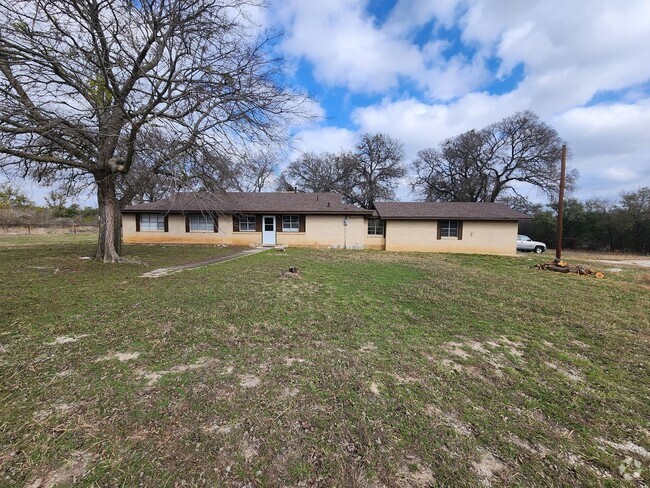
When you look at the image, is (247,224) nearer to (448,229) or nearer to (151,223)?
(151,223)

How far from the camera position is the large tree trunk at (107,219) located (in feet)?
31.6

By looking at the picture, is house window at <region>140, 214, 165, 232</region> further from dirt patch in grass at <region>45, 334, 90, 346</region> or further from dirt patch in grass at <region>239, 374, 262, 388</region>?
dirt patch in grass at <region>239, 374, 262, 388</region>

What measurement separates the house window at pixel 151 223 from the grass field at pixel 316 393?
1279 centimetres

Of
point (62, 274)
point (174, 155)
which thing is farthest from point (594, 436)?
point (62, 274)

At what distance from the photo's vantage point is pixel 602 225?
2367cm

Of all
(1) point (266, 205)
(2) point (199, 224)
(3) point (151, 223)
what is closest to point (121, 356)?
(1) point (266, 205)

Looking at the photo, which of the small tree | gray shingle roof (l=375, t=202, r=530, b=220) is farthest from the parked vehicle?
the small tree

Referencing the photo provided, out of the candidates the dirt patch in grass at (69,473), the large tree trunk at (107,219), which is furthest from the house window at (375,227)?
the dirt patch in grass at (69,473)

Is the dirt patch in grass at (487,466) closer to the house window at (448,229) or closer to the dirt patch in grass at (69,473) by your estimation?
the dirt patch in grass at (69,473)

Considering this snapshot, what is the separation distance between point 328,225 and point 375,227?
2975mm

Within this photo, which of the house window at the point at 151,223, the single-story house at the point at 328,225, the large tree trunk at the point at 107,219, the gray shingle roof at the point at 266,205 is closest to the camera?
the large tree trunk at the point at 107,219

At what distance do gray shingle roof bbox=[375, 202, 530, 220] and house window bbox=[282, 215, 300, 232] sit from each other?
5064 mm

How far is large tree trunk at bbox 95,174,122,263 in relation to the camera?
31.6ft

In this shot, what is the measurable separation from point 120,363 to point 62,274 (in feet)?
21.8
